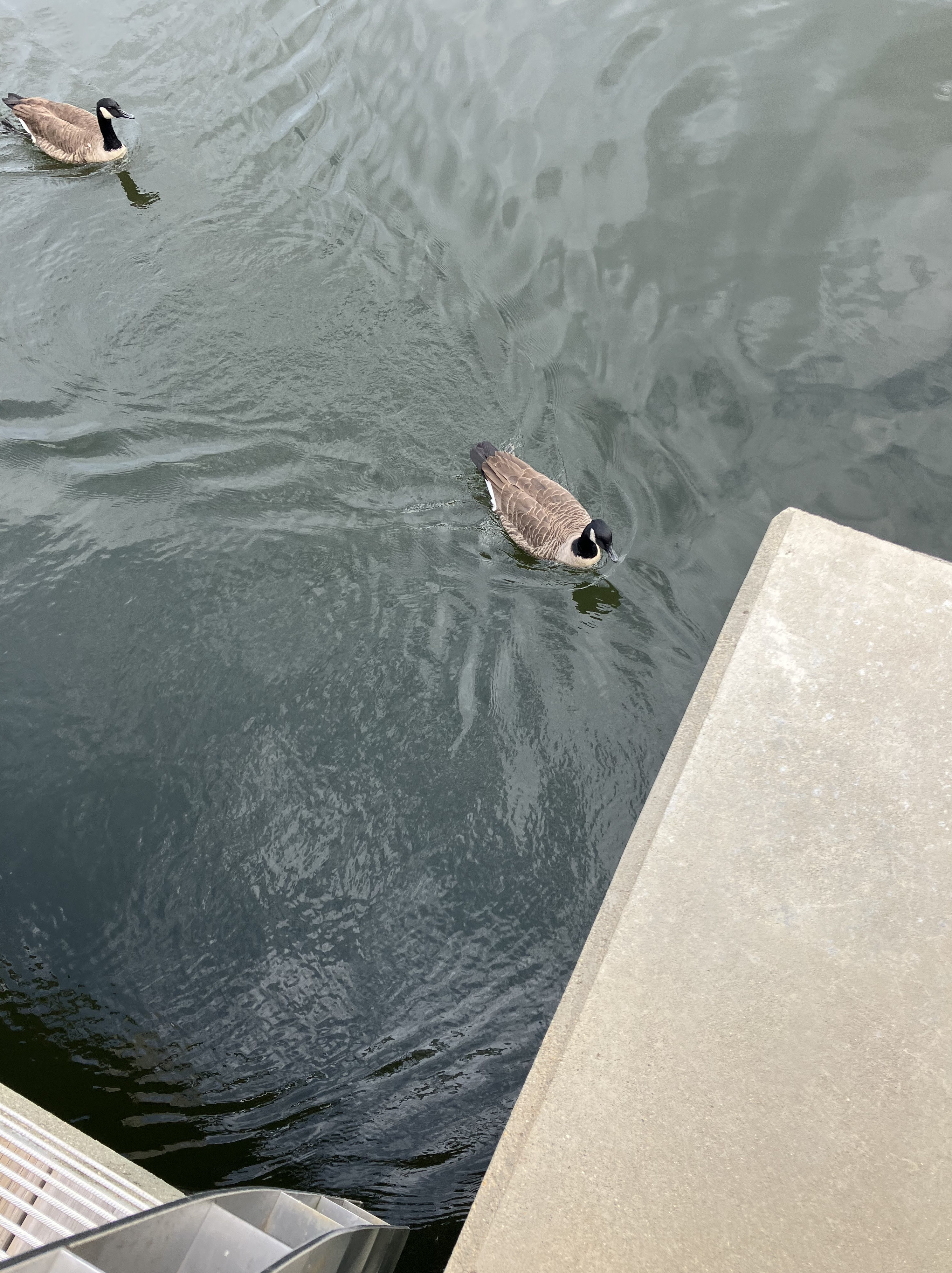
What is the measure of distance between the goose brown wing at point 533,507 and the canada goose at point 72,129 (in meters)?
5.07

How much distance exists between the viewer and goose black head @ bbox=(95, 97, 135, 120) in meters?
7.62

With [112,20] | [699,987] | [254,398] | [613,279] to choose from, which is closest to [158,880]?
[699,987]

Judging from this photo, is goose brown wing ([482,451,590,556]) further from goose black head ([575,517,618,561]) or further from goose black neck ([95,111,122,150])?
→ goose black neck ([95,111,122,150])

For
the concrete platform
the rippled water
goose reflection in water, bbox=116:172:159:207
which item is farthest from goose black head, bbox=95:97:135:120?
the concrete platform

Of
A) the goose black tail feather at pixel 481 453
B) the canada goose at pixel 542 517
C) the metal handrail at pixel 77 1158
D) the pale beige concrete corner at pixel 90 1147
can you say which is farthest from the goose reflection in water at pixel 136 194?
the metal handrail at pixel 77 1158

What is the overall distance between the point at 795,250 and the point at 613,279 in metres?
1.35

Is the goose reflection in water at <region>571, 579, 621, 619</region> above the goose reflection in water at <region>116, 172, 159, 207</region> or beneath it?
beneath

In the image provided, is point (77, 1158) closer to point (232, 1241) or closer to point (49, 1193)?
point (49, 1193)

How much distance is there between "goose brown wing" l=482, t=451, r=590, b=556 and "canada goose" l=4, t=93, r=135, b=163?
5066 mm

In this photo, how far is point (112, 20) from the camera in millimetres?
9008

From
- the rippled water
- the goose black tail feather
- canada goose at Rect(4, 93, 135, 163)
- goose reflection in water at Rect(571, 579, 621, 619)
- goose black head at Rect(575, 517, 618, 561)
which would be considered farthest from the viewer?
canada goose at Rect(4, 93, 135, 163)

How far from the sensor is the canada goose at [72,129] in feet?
25.3

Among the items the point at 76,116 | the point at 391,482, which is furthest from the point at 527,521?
the point at 76,116

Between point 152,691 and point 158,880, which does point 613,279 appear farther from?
point 158,880
